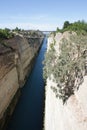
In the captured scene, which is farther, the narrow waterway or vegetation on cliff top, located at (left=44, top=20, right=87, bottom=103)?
the narrow waterway

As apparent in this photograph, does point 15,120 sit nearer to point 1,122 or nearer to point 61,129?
point 1,122

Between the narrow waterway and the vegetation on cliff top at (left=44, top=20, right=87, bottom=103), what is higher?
the vegetation on cliff top at (left=44, top=20, right=87, bottom=103)

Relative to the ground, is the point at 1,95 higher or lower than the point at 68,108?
lower

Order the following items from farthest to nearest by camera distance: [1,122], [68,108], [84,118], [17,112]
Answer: [17,112], [1,122], [68,108], [84,118]

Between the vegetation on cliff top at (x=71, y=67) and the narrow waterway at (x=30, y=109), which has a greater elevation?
the vegetation on cliff top at (x=71, y=67)

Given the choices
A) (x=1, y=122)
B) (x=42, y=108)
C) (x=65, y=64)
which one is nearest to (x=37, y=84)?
(x=42, y=108)

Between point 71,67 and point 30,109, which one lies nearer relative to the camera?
point 71,67

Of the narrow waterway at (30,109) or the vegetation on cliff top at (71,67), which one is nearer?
the vegetation on cliff top at (71,67)

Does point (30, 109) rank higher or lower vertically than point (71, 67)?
lower
